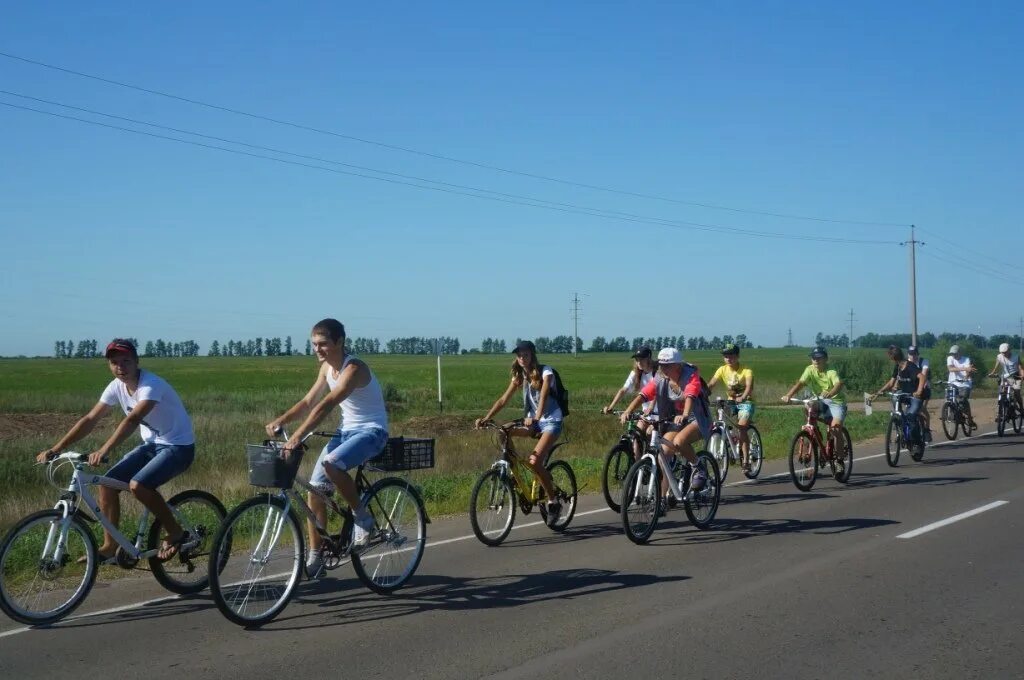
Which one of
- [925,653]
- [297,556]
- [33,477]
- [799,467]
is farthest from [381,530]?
[33,477]

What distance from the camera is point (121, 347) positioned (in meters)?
7.38

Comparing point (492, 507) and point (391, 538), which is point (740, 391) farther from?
point (391, 538)

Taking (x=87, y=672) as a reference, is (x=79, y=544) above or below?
above

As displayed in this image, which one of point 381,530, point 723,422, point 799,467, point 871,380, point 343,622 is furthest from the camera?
point 871,380

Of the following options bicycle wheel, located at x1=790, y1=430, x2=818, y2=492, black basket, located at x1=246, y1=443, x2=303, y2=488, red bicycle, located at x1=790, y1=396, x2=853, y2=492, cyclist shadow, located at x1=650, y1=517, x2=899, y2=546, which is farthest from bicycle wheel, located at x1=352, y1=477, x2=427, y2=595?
bicycle wheel, located at x1=790, y1=430, x2=818, y2=492

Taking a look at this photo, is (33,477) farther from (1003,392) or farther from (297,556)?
(1003,392)

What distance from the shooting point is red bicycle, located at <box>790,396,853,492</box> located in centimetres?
1384

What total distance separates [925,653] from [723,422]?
30.5 ft

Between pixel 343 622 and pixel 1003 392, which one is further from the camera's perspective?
pixel 1003 392

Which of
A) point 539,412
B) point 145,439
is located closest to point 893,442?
point 539,412

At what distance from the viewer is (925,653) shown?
20.0 ft

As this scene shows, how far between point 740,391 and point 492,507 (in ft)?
23.5

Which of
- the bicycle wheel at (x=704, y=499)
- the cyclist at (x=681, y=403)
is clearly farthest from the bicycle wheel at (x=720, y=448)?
the cyclist at (x=681, y=403)

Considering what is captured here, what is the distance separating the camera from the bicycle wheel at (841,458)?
14.5 m
